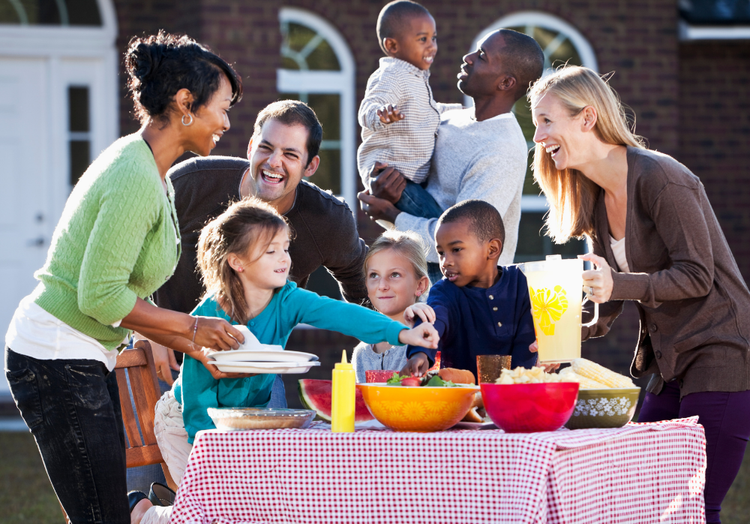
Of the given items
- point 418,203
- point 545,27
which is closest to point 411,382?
point 418,203

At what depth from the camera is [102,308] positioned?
2.36 m

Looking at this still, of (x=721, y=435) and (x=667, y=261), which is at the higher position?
(x=667, y=261)

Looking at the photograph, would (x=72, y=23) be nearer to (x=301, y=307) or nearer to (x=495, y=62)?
(x=495, y=62)

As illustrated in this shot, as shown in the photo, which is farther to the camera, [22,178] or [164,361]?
[22,178]

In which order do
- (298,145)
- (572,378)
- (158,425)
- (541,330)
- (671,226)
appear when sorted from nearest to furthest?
(572,378) < (541,330) < (671,226) < (158,425) < (298,145)

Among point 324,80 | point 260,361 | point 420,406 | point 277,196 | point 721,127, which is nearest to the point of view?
point 420,406

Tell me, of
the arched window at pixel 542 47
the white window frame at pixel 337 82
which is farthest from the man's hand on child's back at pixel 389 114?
the arched window at pixel 542 47

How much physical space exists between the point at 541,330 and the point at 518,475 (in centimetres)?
60

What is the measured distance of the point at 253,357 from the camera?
2.29 metres

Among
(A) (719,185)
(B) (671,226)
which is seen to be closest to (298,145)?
(B) (671,226)

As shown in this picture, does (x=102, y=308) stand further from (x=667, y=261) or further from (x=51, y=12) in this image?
(x=51, y=12)

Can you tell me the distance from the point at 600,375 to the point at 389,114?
1539 millimetres

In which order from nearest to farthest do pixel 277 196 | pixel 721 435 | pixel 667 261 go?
pixel 721 435 → pixel 667 261 → pixel 277 196

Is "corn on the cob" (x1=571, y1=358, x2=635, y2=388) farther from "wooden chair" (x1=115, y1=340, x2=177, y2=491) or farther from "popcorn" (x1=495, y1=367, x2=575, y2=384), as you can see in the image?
"wooden chair" (x1=115, y1=340, x2=177, y2=491)
